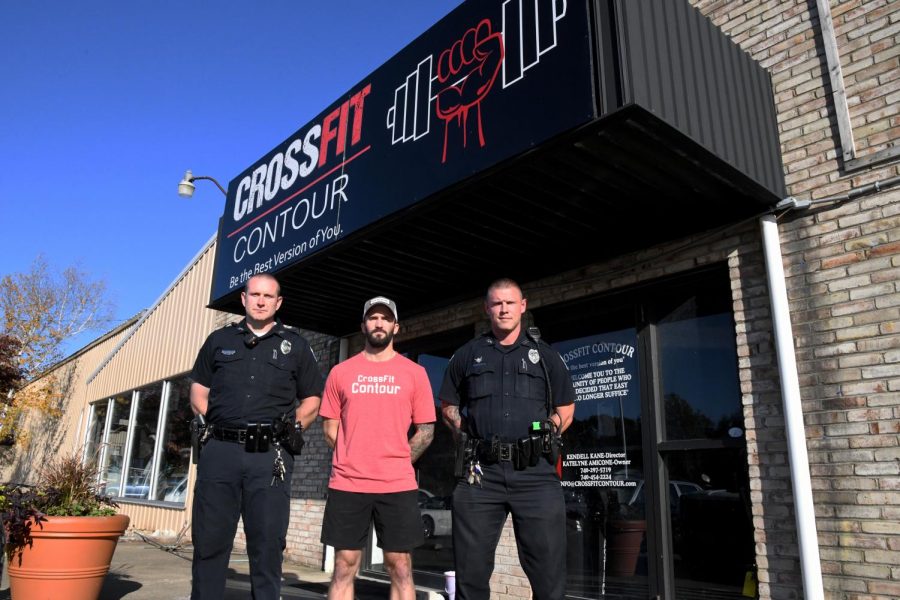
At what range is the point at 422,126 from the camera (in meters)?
5.41

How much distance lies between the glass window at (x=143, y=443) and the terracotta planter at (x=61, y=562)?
9.53 metres

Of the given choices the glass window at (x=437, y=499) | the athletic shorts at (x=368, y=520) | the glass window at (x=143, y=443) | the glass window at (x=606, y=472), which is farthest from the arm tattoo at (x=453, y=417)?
the glass window at (x=143, y=443)

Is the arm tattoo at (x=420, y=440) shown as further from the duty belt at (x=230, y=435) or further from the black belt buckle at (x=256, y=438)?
the duty belt at (x=230, y=435)

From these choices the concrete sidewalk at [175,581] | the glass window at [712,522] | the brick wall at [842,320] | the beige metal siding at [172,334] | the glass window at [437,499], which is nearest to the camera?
the brick wall at [842,320]

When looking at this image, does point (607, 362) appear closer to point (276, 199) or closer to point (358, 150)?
point (358, 150)

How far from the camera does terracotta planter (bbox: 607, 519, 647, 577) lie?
17.3 ft

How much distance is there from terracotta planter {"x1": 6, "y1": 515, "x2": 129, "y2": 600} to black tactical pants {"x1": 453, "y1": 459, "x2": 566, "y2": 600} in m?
3.30

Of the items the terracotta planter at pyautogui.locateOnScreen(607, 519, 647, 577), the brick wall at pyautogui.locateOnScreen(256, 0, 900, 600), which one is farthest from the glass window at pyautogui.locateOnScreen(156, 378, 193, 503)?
the brick wall at pyautogui.locateOnScreen(256, 0, 900, 600)

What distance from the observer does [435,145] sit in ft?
16.9

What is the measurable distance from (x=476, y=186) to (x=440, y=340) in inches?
129

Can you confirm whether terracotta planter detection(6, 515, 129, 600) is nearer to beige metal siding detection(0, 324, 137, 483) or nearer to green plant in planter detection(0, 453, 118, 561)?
green plant in planter detection(0, 453, 118, 561)

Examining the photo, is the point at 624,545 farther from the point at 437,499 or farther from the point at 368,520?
the point at 368,520

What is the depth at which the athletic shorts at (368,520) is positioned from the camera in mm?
3576

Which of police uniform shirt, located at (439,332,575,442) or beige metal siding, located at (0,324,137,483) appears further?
beige metal siding, located at (0,324,137,483)
